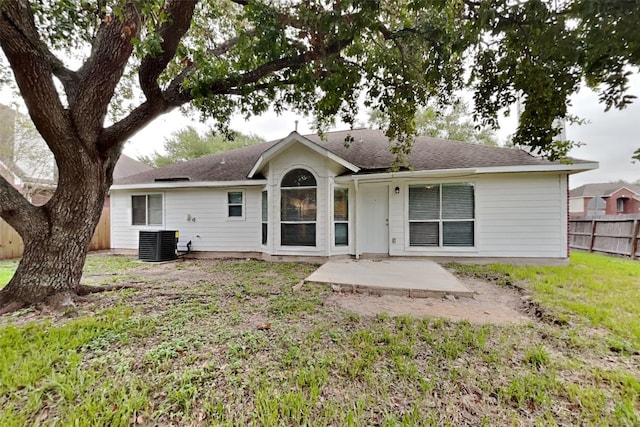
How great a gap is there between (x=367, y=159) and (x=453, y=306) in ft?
18.3

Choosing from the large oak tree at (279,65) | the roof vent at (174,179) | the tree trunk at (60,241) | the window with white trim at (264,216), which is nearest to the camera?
the large oak tree at (279,65)

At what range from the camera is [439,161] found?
7.68 meters

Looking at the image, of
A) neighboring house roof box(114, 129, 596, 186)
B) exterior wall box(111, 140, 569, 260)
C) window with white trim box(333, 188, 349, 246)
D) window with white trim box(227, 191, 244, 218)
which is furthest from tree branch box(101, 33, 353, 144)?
window with white trim box(227, 191, 244, 218)

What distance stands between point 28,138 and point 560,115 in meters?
19.7

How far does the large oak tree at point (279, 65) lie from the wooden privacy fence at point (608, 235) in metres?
8.71

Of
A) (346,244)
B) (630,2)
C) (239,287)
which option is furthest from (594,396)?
(346,244)

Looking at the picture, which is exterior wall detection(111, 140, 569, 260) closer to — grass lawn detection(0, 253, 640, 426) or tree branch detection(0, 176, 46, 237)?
grass lawn detection(0, 253, 640, 426)

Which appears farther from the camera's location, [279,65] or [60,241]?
[279,65]

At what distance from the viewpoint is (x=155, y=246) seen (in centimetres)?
818

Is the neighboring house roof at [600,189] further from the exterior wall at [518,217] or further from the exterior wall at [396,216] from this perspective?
the exterior wall at [396,216]

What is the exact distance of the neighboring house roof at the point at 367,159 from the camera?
719cm

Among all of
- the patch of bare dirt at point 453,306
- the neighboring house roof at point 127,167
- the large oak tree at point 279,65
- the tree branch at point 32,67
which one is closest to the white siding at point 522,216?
the patch of bare dirt at point 453,306

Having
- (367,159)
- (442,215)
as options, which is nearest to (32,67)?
(367,159)

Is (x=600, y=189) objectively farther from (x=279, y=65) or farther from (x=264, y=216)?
(x=279, y=65)
